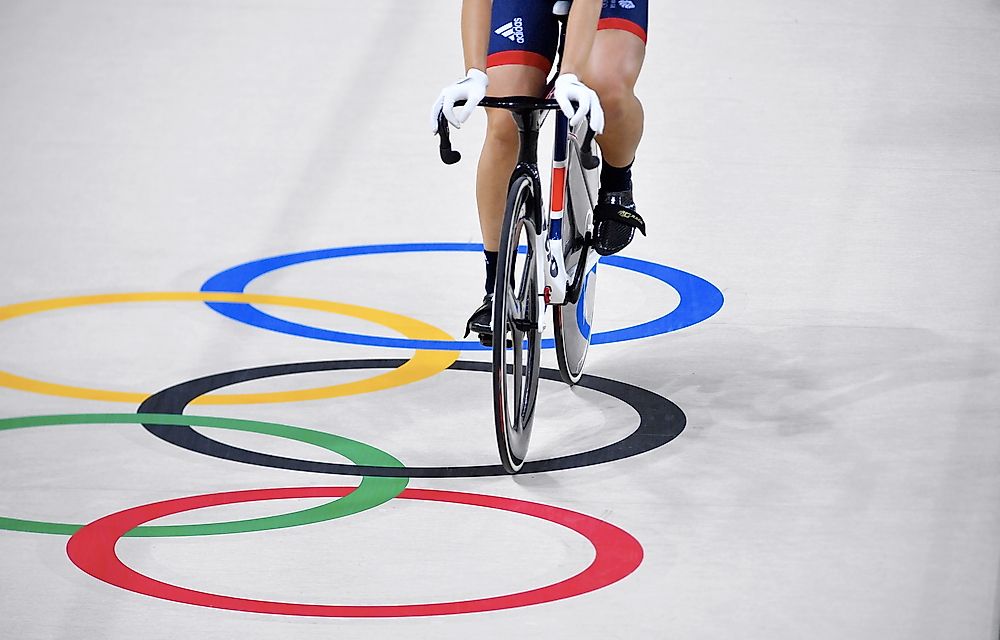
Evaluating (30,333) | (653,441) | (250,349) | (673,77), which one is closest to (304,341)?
(250,349)

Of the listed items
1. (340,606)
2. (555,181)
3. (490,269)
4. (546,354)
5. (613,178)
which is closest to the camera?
(340,606)

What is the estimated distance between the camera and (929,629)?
9.11 feet

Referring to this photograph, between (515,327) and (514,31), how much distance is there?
0.79m

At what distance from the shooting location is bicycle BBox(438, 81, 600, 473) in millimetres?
3309

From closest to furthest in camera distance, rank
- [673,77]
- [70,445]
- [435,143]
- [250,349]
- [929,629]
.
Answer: [929,629] < [70,445] < [250,349] < [435,143] < [673,77]

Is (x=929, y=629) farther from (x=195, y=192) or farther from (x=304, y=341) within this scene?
(x=195, y=192)

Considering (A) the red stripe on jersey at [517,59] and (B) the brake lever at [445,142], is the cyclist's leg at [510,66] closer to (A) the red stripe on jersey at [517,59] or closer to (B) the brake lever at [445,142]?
(A) the red stripe on jersey at [517,59]

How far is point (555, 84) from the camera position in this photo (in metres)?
3.57

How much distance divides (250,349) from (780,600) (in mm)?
2108

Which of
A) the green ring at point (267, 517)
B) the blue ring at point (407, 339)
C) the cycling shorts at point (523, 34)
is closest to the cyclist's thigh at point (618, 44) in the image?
the cycling shorts at point (523, 34)

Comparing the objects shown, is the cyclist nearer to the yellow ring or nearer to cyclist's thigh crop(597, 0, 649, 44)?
cyclist's thigh crop(597, 0, 649, 44)

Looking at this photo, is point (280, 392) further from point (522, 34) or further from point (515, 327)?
point (522, 34)

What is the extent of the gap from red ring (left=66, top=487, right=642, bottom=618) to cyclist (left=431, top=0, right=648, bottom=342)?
1.55 feet

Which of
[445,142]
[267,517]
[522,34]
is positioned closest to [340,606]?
[267,517]
